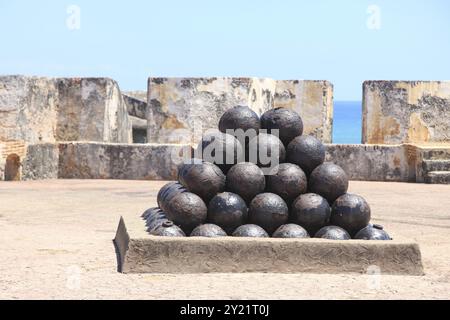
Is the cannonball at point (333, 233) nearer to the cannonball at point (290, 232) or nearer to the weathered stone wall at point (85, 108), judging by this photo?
the cannonball at point (290, 232)

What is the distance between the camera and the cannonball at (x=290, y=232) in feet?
16.7

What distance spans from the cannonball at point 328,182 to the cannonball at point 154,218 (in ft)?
3.52

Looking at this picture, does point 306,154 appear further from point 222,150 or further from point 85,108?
point 85,108

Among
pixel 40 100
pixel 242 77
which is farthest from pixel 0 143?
pixel 242 77

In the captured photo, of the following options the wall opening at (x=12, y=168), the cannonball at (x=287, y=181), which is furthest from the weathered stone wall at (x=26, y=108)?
the cannonball at (x=287, y=181)

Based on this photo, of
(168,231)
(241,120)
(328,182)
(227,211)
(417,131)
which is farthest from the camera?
(417,131)

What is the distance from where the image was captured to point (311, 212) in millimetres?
5230

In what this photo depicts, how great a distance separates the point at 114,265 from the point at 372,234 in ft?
5.62

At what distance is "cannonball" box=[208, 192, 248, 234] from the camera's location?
17.0 feet

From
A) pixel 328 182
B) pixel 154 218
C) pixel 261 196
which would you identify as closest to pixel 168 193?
pixel 154 218

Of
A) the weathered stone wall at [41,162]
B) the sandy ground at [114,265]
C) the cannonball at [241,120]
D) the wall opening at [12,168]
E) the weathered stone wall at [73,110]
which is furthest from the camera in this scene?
the weathered stone wall at [73,110]

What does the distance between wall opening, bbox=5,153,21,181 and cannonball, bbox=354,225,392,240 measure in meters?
7.40

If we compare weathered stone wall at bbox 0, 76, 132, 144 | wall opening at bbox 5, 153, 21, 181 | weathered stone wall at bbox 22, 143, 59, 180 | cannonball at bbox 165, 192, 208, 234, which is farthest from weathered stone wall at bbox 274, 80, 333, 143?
cannonball at bbox 165, 192, 208, 234

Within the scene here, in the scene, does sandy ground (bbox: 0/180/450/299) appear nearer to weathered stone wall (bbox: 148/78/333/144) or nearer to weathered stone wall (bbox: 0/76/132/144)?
weathered stone wall (bbox: 0/76/132/144)
